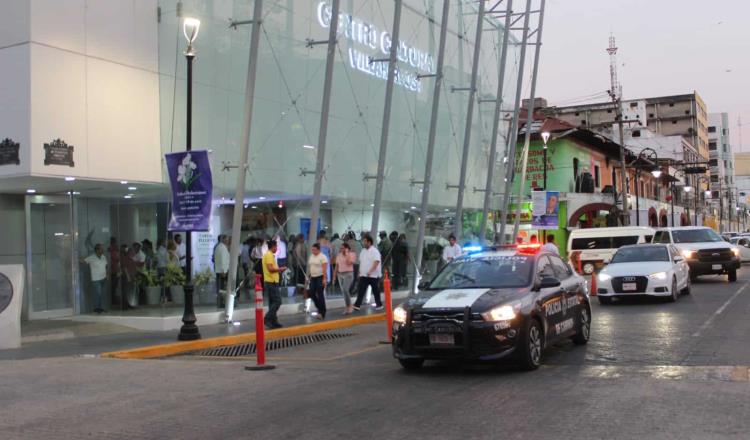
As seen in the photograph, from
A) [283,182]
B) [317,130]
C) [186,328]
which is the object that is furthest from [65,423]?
[317,130]

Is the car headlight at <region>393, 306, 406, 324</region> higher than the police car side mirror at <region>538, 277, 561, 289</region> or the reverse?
the reverse

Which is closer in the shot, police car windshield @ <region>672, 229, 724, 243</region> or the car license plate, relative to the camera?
the car license plate

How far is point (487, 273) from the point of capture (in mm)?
10414

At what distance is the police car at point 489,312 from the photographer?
9000 millimetres

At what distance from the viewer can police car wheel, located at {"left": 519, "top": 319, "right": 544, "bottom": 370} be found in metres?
9.09

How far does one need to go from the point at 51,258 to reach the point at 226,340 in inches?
202

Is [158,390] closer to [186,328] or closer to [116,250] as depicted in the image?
[186,328]

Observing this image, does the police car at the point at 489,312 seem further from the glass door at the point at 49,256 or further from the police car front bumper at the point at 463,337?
the glass door at the point at 49,256

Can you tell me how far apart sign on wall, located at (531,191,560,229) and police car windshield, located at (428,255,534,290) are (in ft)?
78.6

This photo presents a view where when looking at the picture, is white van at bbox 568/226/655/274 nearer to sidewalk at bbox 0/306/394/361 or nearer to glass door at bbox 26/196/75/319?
sidewalk at bbox 0/306/394/361

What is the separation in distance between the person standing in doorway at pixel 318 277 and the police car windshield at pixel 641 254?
764 cm

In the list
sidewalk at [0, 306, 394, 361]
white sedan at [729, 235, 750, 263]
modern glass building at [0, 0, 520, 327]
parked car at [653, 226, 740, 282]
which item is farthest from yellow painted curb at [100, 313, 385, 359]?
white sedan at [729, 235, 750, 263]

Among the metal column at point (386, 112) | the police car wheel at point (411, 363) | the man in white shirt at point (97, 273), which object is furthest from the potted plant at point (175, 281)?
the police car wheel at point (411, 363)

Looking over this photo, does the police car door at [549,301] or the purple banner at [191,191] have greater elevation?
the purple banner at [191,191]
